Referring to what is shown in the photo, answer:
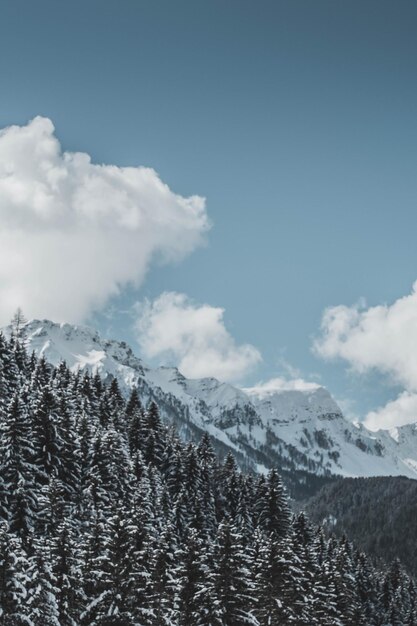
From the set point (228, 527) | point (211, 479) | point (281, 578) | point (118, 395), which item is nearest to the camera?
point (228, 527)

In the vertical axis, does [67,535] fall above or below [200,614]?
above

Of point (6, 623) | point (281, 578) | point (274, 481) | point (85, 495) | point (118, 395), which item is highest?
point (118, 395)

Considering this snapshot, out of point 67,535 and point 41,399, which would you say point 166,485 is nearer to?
point 41,399

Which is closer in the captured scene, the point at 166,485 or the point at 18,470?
the point at 18,470

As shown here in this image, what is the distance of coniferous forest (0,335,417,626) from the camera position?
31.8 m

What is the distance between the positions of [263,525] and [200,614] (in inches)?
1442

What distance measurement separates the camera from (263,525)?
69250mm

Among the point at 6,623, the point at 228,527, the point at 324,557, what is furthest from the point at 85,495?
the point at 324,557

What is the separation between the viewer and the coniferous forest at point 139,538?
31797mm

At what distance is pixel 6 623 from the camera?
26.4 metres

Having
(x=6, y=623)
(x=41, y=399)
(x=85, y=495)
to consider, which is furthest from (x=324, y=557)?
(x=6, y=623)

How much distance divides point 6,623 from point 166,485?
164ft

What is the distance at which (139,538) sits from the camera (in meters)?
36.6

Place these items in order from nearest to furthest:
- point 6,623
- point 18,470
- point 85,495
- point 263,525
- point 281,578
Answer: point 6,623
point 281,578
point 18,470
point 85,495
point 263,525
